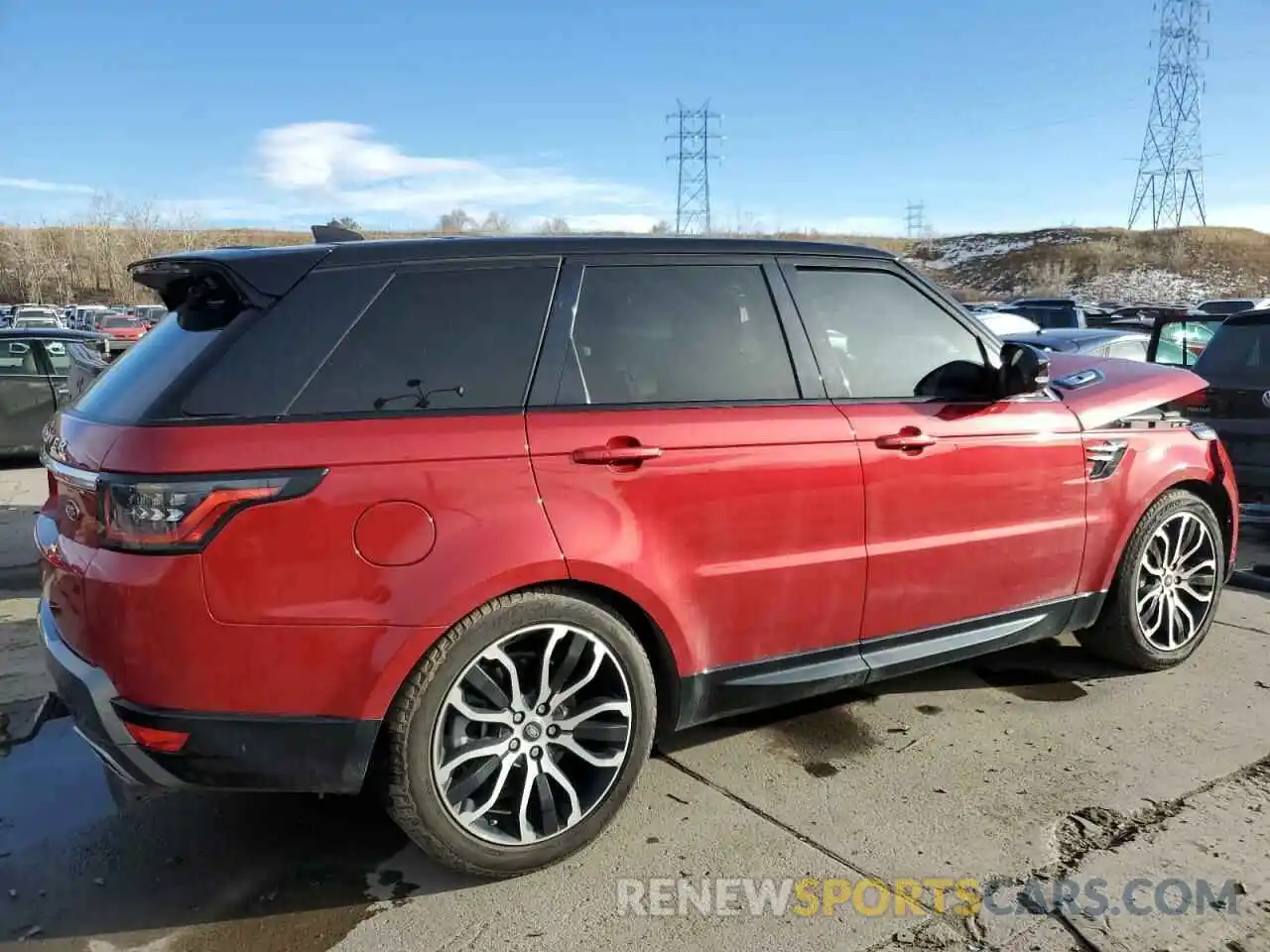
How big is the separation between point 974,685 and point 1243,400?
3.82 meters

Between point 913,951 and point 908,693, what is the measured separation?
1753 millimetres

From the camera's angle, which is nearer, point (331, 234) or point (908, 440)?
point (331, 234)

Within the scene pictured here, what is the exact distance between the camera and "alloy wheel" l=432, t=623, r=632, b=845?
2652 mm

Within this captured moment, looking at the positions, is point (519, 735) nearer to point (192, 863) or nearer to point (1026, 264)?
point (192, 863)

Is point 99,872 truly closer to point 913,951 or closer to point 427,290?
point 427,290

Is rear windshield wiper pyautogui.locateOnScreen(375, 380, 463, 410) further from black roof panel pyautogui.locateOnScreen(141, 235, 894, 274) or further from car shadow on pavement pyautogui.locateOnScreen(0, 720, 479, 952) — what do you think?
car shadow on pavement pyautogui.locateOnScreen(0, 720, 479, 952)

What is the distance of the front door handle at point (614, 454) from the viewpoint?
275 centimetres

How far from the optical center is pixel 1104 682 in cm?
419

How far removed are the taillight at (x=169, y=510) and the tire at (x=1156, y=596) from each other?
11.8 feet

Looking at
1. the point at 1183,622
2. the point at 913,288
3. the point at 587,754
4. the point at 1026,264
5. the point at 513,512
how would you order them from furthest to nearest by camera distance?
1. the point at 1026,264
2. the point at 1183,622
3. the point at 913,288
4. the point at 587,754
5. the point at 513,512

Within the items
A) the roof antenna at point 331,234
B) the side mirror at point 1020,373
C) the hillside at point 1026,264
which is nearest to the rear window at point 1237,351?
the side mirror at point 1020,373

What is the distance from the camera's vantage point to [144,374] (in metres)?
2.63

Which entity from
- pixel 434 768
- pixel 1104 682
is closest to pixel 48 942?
pixel 434 768

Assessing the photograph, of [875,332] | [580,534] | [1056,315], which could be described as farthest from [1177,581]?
[1056,315]
